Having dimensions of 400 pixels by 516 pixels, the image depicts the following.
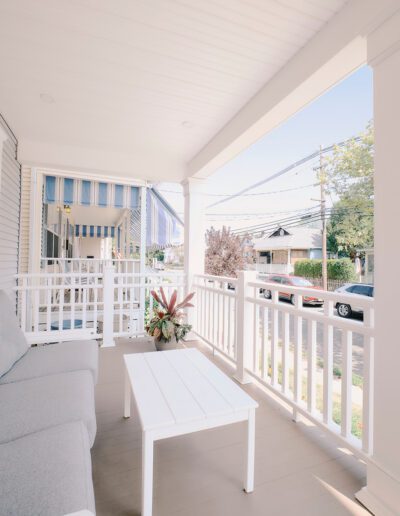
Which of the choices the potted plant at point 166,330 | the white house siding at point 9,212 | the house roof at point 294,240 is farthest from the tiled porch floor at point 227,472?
the house roof at point 294,240

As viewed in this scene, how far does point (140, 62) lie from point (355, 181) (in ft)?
28.8

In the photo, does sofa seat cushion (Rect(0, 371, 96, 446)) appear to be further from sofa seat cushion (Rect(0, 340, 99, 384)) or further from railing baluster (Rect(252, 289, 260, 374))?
railing baluster (Rect(252, 289, 260, 374))

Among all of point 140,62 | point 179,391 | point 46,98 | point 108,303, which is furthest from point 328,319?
point 46,98

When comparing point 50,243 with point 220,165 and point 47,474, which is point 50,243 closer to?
point 220,165

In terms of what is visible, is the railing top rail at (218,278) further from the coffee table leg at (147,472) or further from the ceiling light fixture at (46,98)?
the ceiling light fixture at (46,98)

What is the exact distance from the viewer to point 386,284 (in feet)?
4.33

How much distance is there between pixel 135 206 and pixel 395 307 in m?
4.31

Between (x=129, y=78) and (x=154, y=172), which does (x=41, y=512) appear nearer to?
(x=129, y=78)

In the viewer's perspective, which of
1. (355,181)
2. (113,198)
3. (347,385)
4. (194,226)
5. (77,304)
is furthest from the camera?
(355,181)

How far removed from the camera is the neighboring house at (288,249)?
68.0 ft

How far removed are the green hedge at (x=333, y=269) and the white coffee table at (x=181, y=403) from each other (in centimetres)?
1399

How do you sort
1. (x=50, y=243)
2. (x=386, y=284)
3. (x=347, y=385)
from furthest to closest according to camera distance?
(x=50, y=243), (x=347, y=385), (x=386, y=284)

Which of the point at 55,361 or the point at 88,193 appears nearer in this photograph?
the point at 55,361

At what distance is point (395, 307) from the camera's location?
1280mm
